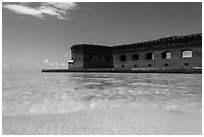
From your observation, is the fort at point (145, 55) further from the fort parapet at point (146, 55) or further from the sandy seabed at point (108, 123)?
the sandy seabed at point (108, 123)

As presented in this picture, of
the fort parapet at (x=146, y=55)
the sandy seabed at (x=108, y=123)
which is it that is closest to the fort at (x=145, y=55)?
the fort parapet at (x=146, y=55)

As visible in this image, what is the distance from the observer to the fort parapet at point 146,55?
880 inches

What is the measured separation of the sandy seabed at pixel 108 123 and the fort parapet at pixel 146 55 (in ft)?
49.1

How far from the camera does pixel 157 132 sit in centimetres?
220

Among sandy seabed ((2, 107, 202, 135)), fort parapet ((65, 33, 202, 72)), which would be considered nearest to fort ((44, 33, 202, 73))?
fort parapet ((65, 33, 202, 72))

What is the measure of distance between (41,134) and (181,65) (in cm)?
2403

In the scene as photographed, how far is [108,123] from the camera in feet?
8.18

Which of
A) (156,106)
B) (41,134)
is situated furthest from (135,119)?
(41,134)

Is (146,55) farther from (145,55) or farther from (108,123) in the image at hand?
(108,123)

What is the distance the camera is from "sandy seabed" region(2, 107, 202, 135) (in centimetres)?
224

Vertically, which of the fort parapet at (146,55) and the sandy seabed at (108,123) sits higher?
the fort parapet at (146,55)

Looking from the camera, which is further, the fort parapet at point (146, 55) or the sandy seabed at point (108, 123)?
the fort parapet at point (146, 55)

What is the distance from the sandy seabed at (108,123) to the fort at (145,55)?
13.3 metres

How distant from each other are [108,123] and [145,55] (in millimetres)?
24987
